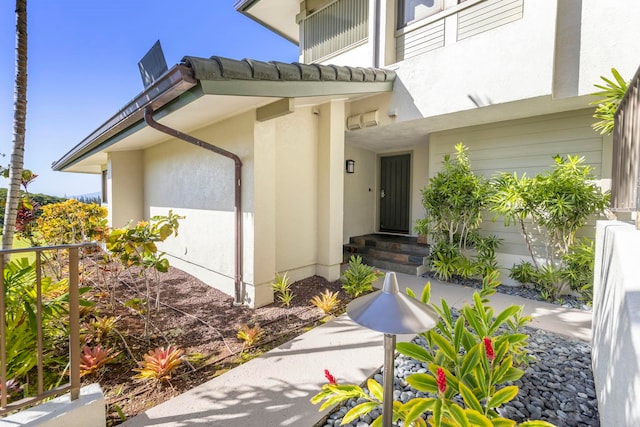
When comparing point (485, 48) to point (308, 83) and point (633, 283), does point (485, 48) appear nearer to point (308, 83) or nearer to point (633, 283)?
point (308, 83)

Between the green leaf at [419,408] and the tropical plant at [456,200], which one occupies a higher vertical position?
the tropical plant at [456,200]

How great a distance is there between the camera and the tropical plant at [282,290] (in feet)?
17.2

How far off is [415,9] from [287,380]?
8.00 metres

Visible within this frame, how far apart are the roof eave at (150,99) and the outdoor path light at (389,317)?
3.18 m

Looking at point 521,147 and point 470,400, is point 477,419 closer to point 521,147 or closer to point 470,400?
point 470,400

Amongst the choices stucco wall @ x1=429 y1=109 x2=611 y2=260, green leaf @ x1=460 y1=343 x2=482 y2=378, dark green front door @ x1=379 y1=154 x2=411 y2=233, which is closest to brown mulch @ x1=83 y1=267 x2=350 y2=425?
green leaf @ x1=460 y1=343 x2=482 y2=378

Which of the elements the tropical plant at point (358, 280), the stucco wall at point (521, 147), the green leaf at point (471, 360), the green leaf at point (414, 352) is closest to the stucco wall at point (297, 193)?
the tropical plant at point (358, 280)

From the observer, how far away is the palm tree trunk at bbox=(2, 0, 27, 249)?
12.9 feet

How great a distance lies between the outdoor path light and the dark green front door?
317 inches

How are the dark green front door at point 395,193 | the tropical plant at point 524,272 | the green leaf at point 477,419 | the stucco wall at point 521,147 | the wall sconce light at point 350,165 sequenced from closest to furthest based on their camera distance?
the green leaf at point 477,419, the stucco wall at point 521,147, the tropical plant at point 524,272, the wall sconce light at point 350,165, the dark green front door at point 395,193

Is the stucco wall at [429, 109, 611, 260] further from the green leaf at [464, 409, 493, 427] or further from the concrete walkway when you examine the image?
the green leaf at [464, 409, 493, 427]

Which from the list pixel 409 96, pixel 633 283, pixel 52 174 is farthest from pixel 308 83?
pixel 52 174

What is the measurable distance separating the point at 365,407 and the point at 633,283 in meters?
1.81

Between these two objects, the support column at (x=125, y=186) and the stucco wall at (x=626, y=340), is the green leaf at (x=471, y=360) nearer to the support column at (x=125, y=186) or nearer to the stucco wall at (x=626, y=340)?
the stucco wall at (x=626, y=340)
